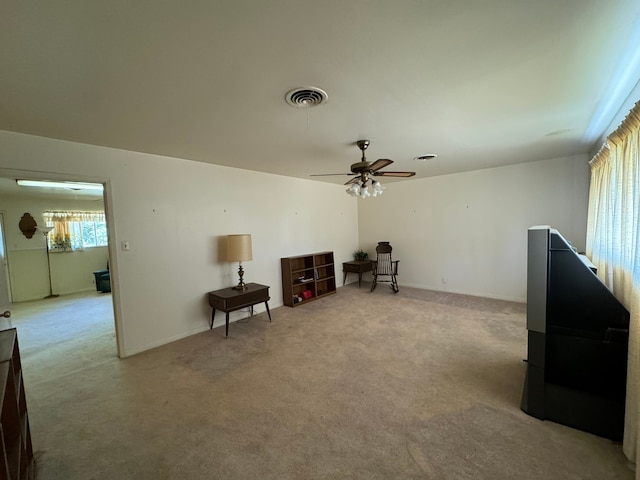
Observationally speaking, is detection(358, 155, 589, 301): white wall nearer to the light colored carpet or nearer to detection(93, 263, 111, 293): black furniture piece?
the light colored carpet

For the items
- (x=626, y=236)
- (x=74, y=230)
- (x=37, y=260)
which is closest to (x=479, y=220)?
(x=626, y=236)

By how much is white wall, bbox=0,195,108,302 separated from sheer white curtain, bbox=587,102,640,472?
29.8 ft

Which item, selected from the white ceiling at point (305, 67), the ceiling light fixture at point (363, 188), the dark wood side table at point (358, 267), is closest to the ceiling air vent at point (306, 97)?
the white ceiling at point (305, 67)

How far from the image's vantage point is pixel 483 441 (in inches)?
68.3

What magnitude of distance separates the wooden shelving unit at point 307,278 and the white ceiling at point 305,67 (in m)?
2.58

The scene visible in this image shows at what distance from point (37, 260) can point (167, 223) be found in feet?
16.9

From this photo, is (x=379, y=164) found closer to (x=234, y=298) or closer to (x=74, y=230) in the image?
(x=234, y=298)

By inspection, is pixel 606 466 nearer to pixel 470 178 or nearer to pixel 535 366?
pixel 535 366

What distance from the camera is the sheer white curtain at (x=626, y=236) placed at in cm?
153

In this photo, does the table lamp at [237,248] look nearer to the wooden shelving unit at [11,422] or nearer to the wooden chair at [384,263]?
the wooden shelving unit at [11,422]

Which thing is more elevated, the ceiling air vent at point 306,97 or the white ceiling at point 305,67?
the white ceiling at point 305,67

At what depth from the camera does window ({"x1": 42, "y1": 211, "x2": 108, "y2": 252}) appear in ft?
20.6

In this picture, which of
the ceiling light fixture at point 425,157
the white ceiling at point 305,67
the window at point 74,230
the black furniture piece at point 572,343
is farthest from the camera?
the window at point 74,230

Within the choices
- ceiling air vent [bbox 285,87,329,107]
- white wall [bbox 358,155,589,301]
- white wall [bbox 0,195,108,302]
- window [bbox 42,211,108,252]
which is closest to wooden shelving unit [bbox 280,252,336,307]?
white wall [bbox 358,155,589,301]
